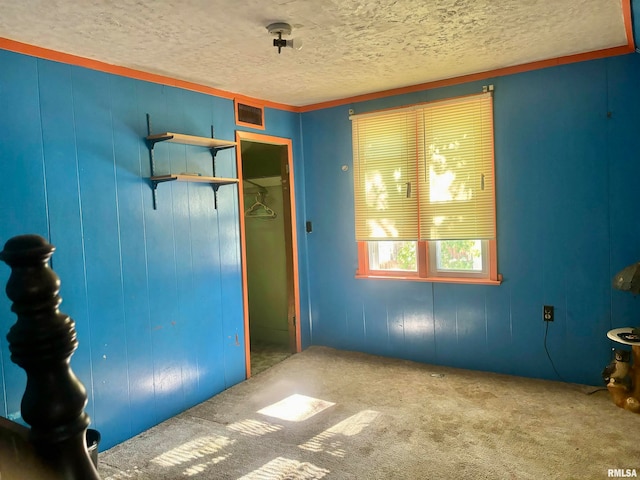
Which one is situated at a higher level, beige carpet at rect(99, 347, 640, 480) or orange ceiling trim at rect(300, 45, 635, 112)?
orange ceiling trim at rect(300, 45, 635, 112)

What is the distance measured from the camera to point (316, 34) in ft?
8.35

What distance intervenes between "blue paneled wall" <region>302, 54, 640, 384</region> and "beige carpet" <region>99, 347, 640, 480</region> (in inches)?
11.1

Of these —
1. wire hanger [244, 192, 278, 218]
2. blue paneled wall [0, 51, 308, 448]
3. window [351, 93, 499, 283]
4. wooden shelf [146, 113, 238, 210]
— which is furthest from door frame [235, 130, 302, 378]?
window [351, 93, 499, 283]

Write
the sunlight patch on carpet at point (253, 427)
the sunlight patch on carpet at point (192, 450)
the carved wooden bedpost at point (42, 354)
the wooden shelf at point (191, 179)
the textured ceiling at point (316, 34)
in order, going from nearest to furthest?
1. the carved wooden bedpost at point (42, 354)
2. the textured ceiling at point (316, 34)
3. the sunlight patch on carpet at point (192, 450)
4. the sunlight patch on carpet at point (253, 427)
5. the wooden shelf at point (191, 179)

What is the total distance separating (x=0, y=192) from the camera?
2.30 meters

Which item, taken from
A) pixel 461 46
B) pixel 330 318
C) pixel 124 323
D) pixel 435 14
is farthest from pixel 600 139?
pixel 124 323

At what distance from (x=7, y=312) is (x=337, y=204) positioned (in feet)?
8.98

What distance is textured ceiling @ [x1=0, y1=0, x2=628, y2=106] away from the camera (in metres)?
2.16

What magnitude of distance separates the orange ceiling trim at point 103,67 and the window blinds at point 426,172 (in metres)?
1.21

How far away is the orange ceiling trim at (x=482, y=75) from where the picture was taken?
10.2 ft

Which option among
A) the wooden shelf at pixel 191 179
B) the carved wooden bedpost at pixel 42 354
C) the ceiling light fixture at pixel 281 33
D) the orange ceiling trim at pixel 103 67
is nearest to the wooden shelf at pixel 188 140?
the wooden shelf at pixel 191 179

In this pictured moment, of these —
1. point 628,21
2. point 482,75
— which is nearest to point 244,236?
point 482,75

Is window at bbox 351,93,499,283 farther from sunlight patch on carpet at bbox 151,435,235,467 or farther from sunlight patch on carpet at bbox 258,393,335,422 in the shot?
sunlight patch on carpet at bbox 151,435,235,467

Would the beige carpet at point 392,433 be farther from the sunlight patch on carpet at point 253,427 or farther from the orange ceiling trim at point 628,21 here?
the orange ceiling trim at point 628,21
